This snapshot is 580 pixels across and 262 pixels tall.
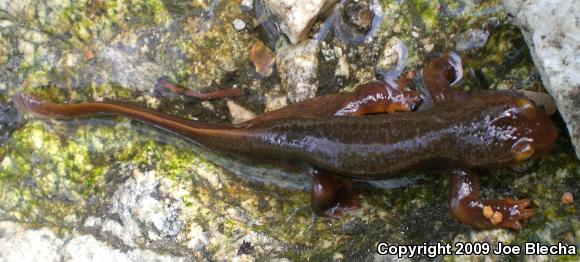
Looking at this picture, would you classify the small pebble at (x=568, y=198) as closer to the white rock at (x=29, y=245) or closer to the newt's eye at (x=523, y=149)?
the newt's eye at (x=523, y=149)

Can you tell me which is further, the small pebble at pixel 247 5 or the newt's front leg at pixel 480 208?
the small pebble at pixel 247 5

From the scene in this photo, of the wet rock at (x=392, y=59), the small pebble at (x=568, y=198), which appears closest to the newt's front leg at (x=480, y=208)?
the small pebble at (x=568, y=198)

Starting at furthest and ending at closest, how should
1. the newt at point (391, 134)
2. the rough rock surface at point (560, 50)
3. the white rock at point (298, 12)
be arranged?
the white rock at point (298, 12) → the newt at point (391, 134) → the rough rock surface at point (560, 50)

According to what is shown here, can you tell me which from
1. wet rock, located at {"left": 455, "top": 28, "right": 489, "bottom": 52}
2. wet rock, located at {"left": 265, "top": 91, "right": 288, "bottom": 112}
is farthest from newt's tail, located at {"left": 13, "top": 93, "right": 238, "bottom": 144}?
wet rock, located at {"left": 455, "top": 28, "right": 489, "bottom": 52}

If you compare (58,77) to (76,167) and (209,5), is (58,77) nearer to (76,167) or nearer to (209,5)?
(76,167)

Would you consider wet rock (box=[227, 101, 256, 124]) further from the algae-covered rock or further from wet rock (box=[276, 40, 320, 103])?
wet rock (box=[276, 40, 320, 103])

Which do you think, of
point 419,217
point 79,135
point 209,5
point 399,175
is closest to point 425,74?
point 399,175
